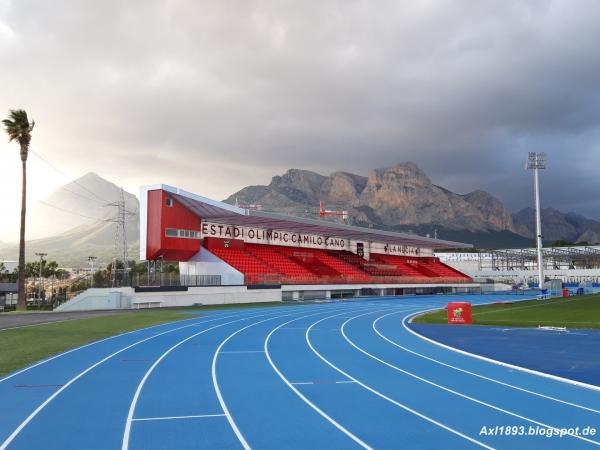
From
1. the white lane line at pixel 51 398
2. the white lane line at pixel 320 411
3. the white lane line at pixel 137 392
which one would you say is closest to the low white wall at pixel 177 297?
the white lane line at pixel 137 392

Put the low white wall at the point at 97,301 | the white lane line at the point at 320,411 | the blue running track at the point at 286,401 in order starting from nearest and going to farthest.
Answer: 1. the white lane line at the point at 320,411
2. the blue running track at the point at 286,401
3. the low white wall at the point at 97,301

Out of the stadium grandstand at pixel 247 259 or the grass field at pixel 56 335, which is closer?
the grass field at pixel 56 335

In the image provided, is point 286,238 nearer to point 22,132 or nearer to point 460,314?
point 22,132

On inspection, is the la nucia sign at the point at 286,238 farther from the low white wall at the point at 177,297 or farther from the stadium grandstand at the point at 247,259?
the low white wall at the point at 177,297

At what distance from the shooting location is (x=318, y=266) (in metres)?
59.9

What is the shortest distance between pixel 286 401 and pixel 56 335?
14.3m

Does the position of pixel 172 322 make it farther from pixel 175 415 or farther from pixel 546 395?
pixel 546 395

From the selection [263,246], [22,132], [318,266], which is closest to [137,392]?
[22,132]

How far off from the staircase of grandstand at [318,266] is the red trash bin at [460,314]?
2345cm

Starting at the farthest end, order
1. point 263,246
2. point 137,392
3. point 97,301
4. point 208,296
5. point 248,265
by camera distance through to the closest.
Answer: point 263,246
point 248,265
point 208,296
point 97,301
point 137,392

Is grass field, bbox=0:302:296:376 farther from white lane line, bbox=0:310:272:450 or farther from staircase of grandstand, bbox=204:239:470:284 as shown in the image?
staircase of grandstand, bbox=204:239:470:284

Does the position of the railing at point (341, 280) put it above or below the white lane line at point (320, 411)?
above

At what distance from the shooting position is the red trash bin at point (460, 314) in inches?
994

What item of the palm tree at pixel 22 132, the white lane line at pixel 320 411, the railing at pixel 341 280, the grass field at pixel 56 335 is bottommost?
the grass field at pixel 56 335
